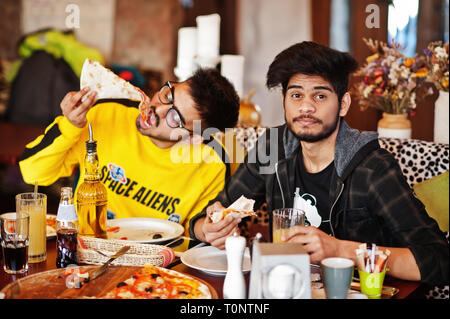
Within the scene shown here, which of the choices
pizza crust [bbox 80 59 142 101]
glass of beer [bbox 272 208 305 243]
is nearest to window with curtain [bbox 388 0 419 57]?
pizza crust [bbox 80 59 142 101]

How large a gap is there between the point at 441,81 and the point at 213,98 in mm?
1057

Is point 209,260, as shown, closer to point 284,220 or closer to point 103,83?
point 284,220

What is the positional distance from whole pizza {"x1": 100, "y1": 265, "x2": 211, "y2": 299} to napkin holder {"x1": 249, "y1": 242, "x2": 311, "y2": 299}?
17 cm

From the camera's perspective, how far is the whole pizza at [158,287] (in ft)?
4.52

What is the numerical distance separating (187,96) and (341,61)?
660mm

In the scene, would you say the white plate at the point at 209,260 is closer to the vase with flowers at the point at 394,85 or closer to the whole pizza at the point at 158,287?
the whole pizza at the point at 158,287

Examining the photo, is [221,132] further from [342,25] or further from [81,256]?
[342,25]

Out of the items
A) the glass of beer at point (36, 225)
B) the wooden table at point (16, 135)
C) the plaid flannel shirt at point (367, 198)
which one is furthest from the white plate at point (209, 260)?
the wooden table at point (16, 135)

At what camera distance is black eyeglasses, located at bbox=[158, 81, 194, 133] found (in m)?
2.29

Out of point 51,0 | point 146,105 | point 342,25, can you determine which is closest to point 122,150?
point 146,105

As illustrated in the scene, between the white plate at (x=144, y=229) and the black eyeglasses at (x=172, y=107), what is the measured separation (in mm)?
416

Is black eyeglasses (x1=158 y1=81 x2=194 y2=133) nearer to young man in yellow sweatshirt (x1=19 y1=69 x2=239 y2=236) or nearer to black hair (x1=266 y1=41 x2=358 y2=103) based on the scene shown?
young man in yellow sweatshirt (x1=19 y1=69 x2=239 y2=236)

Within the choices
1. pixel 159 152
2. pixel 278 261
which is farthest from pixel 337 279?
pixel 159 152

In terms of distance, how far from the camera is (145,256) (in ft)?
5.23
